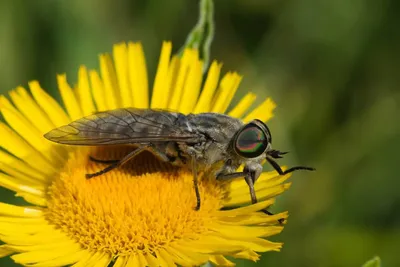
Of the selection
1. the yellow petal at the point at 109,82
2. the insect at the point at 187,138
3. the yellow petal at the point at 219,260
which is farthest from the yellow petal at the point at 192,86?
the yellow petal at the point at 219,260

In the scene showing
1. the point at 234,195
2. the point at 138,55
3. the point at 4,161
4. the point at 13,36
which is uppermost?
the point at 13,36

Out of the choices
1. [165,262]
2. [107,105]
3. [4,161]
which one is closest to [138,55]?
[107,105]

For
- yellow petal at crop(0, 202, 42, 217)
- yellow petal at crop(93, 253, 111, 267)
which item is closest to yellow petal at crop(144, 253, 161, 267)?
yellow petal at crop(93, 253, 111, 267)

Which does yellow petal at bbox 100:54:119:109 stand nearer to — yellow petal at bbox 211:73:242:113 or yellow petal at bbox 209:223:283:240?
yellow petal at bbox 211:73:242:113

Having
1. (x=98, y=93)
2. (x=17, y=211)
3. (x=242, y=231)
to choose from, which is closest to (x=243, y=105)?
(x=98, y=93)

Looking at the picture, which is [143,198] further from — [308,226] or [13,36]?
[13,36]

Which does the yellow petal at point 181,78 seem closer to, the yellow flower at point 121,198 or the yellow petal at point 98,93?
the yellow flower at point 121,198
